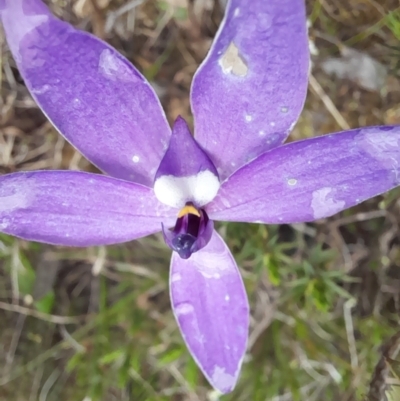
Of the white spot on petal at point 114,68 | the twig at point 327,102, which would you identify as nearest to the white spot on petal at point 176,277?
the white spot on petal at point 114,68

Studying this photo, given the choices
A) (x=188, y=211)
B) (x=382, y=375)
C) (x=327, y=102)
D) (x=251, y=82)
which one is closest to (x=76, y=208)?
(x=188, y=211)

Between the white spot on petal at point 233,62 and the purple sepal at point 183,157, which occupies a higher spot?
the white spot on petal at point 233,62

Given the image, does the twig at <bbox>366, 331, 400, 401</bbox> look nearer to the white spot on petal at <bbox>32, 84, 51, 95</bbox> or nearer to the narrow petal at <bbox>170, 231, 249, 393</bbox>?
the narrow petal at <bbox>170, 231, 249, 393</bbox>

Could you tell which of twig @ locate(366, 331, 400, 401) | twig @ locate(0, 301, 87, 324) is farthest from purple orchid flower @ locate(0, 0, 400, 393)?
twig @ locate(0, 301, 87, 324)

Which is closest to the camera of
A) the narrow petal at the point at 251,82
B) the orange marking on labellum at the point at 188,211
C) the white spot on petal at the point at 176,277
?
the narrow petal at the point at 251,82

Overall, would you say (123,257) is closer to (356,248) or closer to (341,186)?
(356,248)

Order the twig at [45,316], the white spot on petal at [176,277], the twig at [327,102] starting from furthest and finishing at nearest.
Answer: the twig at [45,316] → the twig at [327,102] → the white spot on petal at [176,277]

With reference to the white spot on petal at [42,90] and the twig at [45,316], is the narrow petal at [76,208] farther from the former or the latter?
the twig at [45,316]
